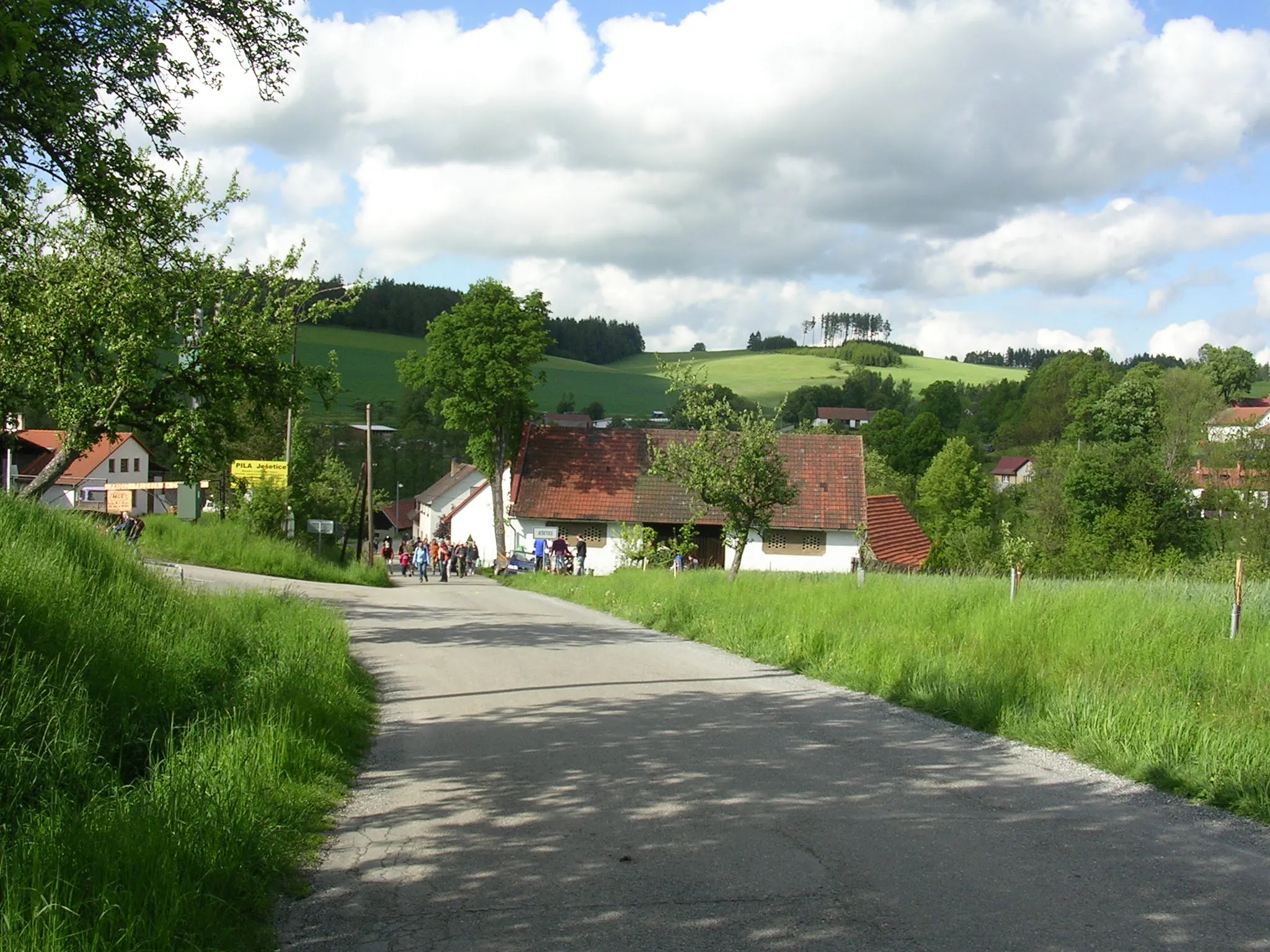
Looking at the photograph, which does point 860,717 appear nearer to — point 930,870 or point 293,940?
point 930,870

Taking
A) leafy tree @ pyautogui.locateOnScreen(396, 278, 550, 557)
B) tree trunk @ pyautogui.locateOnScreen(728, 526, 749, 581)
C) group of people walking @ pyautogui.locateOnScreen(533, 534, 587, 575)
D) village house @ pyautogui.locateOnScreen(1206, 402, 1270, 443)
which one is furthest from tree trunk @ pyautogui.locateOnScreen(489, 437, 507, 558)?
village house @ pyautogui.locateOnScreen(1206, 402, 1270, 443)

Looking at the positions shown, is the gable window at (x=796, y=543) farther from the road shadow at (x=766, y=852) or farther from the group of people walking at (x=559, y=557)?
the road shadow at (x=766, y=852)

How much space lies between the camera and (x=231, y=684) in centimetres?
901

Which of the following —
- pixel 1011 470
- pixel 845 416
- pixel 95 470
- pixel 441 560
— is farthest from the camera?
pixel 845 416

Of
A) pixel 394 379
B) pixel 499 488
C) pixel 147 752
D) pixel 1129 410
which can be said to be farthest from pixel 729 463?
pixel 394 379

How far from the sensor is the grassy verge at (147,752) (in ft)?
14.4

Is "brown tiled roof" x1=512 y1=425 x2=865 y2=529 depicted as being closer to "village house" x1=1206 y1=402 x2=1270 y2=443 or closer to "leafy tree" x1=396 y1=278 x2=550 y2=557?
"leafy tree" x1=396 y1=278 x2=550 y2=557

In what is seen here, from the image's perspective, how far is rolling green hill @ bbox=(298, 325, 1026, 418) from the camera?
11044 centimetres

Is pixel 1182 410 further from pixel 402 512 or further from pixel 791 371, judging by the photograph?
pixel 402 512

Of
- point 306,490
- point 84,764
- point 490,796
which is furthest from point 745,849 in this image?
point 306,490

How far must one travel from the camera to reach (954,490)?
79.7 metres

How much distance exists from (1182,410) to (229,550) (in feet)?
259

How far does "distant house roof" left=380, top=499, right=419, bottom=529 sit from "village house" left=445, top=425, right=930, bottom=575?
181ft

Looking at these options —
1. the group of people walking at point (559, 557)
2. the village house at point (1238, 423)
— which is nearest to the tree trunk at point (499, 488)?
the group of people walking at point (559, 557)
